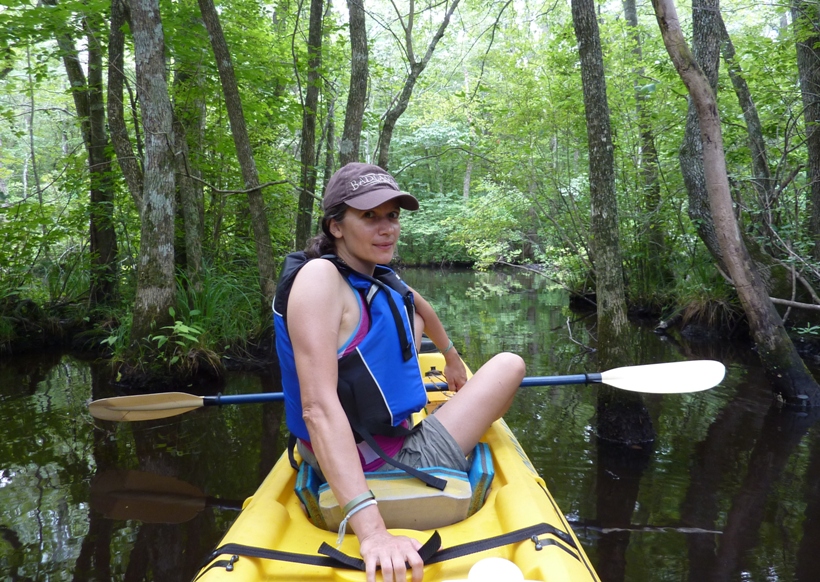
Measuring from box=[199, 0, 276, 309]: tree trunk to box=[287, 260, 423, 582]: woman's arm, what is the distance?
4471mm

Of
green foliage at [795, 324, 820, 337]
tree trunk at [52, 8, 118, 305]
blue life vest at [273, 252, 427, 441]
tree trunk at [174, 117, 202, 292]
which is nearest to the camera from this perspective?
blue life vest at [273, 252, 427, 441]

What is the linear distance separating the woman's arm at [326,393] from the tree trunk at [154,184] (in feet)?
13.7

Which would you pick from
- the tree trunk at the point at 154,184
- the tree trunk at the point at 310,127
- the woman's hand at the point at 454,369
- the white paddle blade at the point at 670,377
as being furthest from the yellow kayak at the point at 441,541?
the tree trunk at the point at 310,127

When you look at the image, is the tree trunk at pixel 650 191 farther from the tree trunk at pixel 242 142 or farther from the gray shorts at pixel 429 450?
the gray shorts at pixel 429 450

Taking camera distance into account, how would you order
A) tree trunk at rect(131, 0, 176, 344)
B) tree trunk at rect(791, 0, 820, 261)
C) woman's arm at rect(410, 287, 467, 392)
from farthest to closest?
tree trunk at rect(791, 0, 820, 261)
tree trunk at rect(131, 0, 176, 344)
woman's arm at rect(410, 287, 467, 392)

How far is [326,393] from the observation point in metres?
1.47

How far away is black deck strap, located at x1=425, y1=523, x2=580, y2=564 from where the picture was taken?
4.90ft

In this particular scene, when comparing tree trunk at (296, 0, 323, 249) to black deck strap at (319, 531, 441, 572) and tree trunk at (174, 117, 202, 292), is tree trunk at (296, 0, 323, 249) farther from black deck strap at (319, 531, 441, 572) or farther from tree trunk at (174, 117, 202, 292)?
black deck strap at (319, 531, 441, 572)

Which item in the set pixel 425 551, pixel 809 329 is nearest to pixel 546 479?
pixel 425 551

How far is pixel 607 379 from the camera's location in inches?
121

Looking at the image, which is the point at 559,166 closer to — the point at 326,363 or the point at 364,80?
the point at 364,80

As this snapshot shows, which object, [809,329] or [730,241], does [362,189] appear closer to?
[730,241]

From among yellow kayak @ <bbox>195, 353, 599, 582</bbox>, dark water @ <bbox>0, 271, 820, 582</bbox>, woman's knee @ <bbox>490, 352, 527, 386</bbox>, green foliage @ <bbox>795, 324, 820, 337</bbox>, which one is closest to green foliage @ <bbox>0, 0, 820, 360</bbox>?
green foliage @ <bbox>795, 324, 820, 337</bbox>

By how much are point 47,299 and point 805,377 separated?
323 inches
